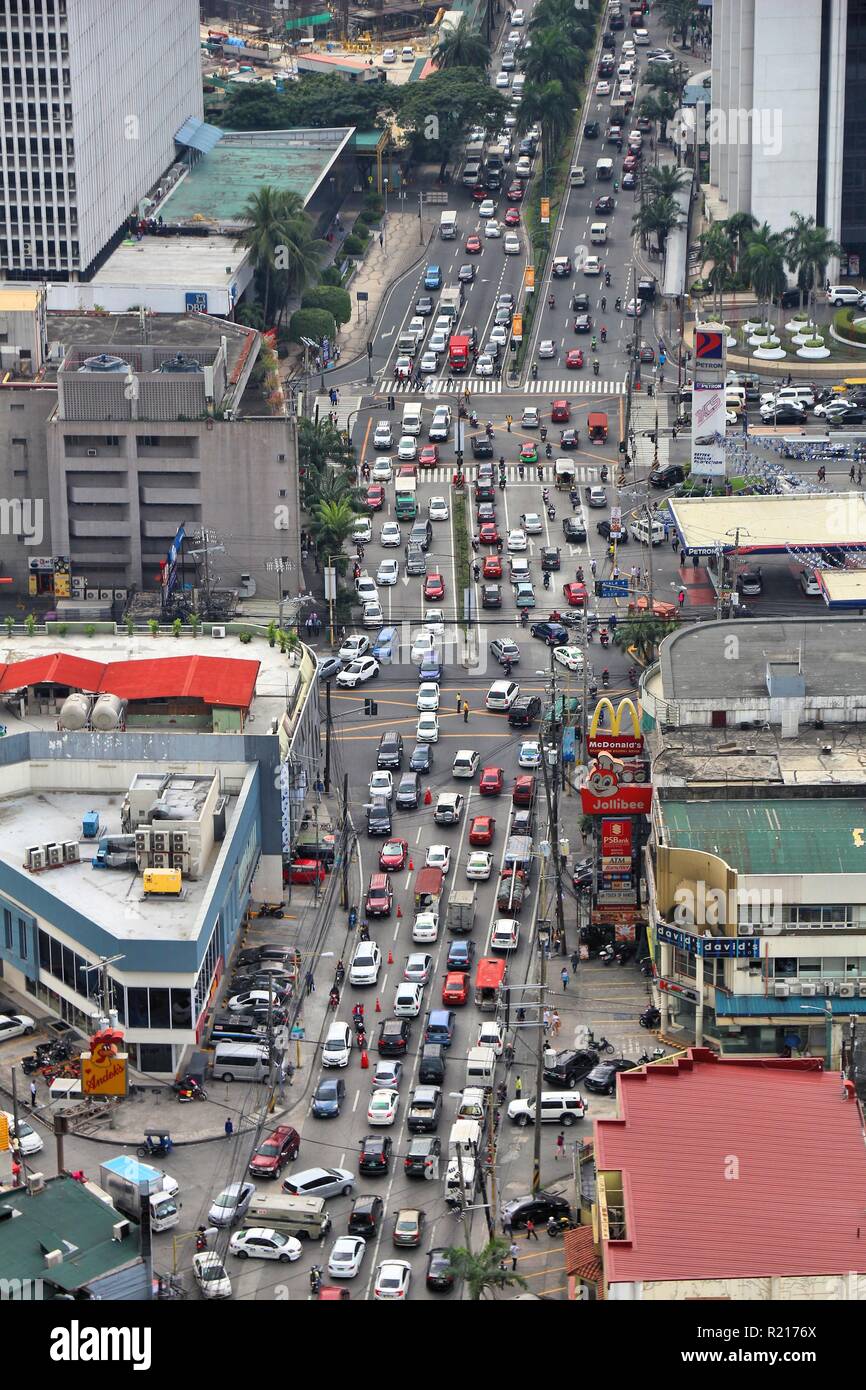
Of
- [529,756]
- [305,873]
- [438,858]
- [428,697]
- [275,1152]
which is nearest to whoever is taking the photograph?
[275,1152]

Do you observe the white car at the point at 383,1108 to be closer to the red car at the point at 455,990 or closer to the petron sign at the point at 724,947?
the red car at the point at 455,990

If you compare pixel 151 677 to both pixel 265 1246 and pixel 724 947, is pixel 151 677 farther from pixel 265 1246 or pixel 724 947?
pixel 265 1246

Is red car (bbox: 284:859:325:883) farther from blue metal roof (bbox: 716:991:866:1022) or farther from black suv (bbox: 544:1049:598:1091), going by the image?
blue metal roof (bbox: 716:991:866:1022)

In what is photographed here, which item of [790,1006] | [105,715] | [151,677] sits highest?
[151,677]

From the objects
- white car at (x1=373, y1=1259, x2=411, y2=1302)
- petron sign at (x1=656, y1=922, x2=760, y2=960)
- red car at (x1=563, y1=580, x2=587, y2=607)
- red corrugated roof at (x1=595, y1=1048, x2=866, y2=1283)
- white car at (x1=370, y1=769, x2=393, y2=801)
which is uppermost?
red corrugated roof at (x1=595, y1=1048, x2=866, y2=1283)

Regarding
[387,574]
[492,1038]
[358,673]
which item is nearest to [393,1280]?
[492,1038]

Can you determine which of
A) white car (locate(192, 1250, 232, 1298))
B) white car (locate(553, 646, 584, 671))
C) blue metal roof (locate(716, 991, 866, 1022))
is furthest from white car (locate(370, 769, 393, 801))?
white car (locate(192, 1250, 232, 1298))
